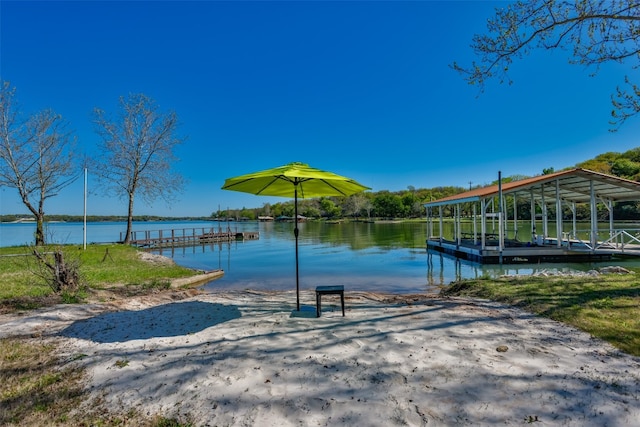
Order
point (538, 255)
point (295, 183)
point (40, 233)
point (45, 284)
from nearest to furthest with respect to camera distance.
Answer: point (295, 183) → point (45, 284) → point (40, 233) → point (538, 255)

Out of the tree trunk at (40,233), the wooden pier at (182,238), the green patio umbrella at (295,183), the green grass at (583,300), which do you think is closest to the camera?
the green grass at (583,300)

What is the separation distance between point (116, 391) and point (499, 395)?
2.79 metres

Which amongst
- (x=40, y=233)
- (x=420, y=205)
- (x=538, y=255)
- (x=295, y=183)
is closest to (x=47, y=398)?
(x=295, y=183)

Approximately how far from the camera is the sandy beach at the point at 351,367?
2080 millimetres

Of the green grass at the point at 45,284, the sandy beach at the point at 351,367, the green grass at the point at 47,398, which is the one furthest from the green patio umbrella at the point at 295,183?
the green grass at the point at 45,284

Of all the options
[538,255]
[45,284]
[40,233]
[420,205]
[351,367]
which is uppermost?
[420,205]

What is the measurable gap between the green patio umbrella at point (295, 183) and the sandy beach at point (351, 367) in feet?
5.08

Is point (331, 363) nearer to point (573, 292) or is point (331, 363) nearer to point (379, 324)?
point (379, 324)

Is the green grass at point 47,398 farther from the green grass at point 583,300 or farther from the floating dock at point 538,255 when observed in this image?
the floating dock at point 538,255

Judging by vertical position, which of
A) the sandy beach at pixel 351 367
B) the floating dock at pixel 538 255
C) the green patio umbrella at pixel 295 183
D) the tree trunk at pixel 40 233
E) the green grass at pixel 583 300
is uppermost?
the green patio umbrella at pixel 295 183

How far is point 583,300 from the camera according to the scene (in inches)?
178

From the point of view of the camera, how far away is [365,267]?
42.8ft

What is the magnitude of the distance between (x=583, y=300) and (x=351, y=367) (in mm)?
3937

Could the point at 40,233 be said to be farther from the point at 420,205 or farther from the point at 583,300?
the point at 420,205
